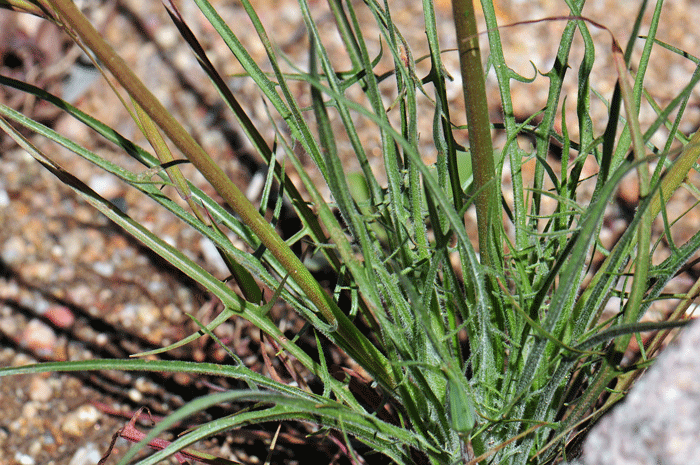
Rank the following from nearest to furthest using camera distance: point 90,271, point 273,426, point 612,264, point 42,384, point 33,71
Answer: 1. point 612,264
2. point 273,426
3. point 42,384
4. point 90,271
5. point 33,71

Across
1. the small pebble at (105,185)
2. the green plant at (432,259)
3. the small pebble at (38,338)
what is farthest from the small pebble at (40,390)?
the green plant at (432,259)

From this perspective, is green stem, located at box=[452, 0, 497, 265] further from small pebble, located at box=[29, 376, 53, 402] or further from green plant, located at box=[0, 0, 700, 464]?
small pebble, located at box=[29, 376, 53, 402]

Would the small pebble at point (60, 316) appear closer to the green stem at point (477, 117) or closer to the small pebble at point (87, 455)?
the small pebble at point (87, 455)

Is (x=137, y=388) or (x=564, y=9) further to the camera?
(x=564, y=9)

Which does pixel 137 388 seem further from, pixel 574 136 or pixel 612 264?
pixel 574 136

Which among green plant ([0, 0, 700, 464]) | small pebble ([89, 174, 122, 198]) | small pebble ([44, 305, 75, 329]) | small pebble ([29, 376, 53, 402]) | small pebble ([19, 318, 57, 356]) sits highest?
small pebble ([89, 174, 122, 198])

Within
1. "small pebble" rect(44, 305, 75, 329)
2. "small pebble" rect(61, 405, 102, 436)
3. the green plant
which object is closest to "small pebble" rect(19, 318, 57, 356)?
"small pebble" rect(44, 305, 75, 329)

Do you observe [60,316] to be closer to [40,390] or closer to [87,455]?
[40,390]

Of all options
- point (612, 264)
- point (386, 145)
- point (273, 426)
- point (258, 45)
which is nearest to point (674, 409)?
point (612, 264)

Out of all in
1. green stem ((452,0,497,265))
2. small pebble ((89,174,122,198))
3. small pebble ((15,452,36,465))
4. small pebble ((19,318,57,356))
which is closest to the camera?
green stem ((452,0,497,265))
